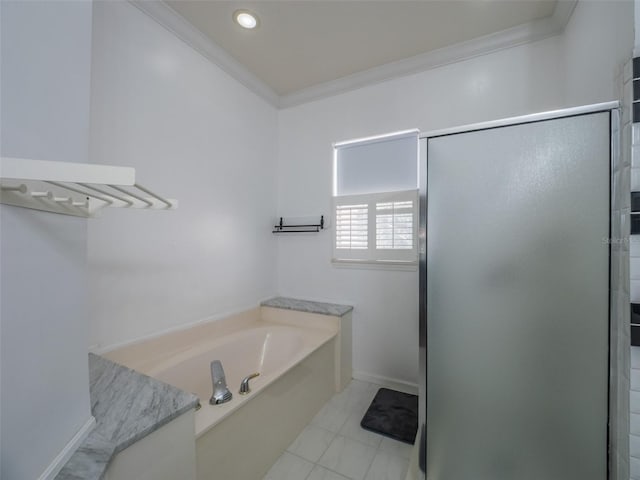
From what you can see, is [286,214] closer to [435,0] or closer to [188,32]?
[188,32]

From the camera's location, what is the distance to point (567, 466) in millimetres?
964

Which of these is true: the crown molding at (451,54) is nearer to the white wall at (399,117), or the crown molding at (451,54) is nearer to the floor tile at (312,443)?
the white wall at (399,117)

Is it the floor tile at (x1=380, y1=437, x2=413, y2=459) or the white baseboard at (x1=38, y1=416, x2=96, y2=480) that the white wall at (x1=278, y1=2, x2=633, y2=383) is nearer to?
the floor tile at (x1=380, y1=437, x2=413, y2=459)

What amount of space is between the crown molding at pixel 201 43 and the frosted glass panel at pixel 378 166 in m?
0.98

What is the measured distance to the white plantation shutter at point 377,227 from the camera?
6.90 ft

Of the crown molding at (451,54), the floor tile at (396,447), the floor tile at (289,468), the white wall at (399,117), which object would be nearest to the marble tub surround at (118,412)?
the floor tile at (289,468)

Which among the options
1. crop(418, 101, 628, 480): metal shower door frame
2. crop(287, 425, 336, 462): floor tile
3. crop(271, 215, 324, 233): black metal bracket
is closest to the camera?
crop(418, 101, 628, 480): metal shower door frame

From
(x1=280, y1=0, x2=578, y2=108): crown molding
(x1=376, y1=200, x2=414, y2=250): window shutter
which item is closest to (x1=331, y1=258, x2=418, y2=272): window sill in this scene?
(x1=376, y1=200, x2=414, y2=250): window shutter

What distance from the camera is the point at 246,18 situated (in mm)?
1687

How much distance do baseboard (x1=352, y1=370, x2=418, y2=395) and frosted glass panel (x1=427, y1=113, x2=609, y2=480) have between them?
3.06ft

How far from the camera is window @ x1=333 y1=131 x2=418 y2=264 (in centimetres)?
212

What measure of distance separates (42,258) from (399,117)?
236cm

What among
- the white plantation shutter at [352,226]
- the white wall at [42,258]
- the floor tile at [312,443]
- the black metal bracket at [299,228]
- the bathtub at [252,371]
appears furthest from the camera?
the black metal bracket at [299,228]

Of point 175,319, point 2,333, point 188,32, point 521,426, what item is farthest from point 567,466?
point 188,32
